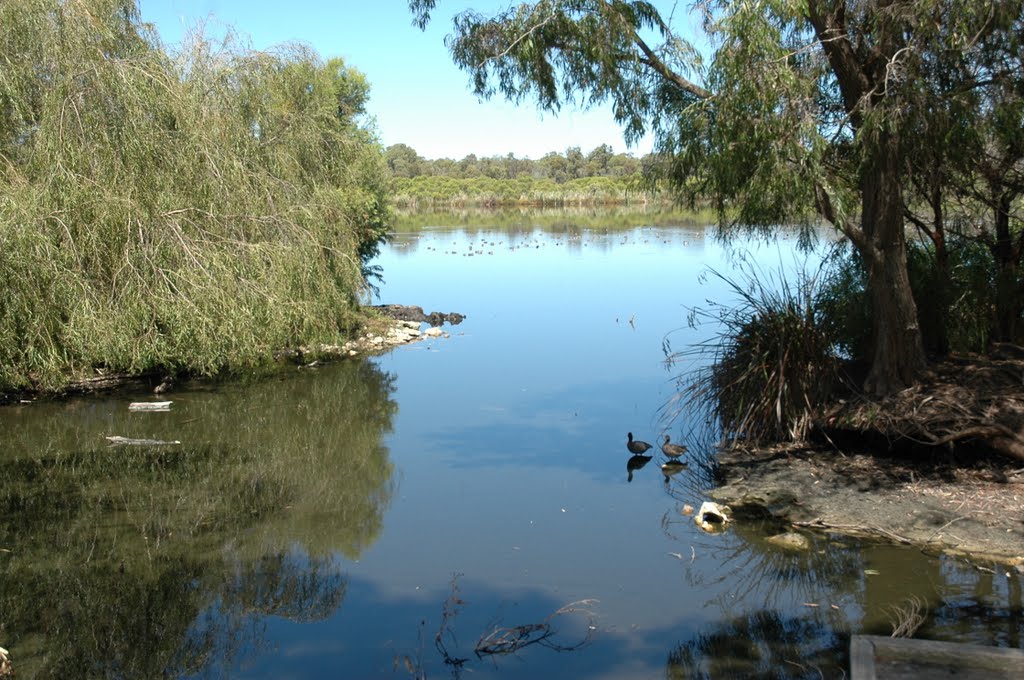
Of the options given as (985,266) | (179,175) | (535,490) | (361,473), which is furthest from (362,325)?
(985,266)

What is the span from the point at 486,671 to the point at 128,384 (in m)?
8.91

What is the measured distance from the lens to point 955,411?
7812 mm

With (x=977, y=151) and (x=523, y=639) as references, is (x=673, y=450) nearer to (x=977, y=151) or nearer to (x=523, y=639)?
(x=977, y=151)

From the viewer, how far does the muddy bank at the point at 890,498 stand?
672cm

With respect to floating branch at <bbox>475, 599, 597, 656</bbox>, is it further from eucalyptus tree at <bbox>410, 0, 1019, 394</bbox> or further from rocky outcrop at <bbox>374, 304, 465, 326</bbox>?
rocky outcrop at <bbox>374, 304, 465, 326</bbox>

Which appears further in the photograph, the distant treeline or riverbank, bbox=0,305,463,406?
the distant treeline

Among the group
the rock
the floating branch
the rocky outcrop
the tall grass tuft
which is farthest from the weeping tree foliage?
the rocky outcrop

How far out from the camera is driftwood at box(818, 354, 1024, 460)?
7.58 m

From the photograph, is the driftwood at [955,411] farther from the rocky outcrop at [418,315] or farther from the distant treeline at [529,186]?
the distant treeline at [529,186]

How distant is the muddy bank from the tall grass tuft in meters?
0.40

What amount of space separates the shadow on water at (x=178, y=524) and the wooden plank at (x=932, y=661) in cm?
372

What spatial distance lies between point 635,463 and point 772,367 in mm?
1654

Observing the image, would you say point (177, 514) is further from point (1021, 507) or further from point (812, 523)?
point (1021, 507)

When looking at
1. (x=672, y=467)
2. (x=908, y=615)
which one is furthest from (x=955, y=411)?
(x=908, y=615)
